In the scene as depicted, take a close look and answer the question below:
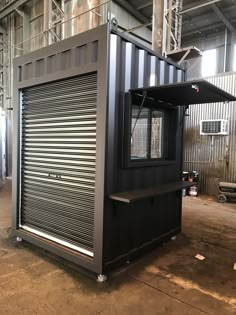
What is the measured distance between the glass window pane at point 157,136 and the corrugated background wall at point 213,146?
3693 millimetres

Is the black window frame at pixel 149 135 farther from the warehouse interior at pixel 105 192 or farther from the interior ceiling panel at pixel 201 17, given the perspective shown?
the interior ceiling panel at pixel 201 17

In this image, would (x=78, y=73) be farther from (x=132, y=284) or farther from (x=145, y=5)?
(x=145, y=5)

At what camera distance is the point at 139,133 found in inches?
128

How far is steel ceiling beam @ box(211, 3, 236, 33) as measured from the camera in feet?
25.7

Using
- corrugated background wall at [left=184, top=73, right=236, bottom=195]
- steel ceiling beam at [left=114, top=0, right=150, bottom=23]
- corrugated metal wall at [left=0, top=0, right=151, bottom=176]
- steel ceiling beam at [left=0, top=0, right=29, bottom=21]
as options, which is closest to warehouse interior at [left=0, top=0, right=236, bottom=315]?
corrugated background wall at [left=184, top=73, right=236, bottom=195]

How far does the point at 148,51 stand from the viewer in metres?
3.15

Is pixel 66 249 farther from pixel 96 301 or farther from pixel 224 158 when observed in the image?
pixel 224 158

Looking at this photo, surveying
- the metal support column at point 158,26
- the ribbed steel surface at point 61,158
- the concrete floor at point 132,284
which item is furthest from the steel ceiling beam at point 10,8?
the concrete floor at point 132,284

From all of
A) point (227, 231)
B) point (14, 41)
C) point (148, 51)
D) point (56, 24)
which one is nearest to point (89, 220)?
point (148, 51)

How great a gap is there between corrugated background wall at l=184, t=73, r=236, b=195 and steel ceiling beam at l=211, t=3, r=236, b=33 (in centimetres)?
257

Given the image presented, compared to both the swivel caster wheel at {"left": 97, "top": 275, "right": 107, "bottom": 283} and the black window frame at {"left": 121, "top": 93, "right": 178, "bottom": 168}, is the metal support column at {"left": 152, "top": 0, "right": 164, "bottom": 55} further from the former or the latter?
the swivel caster wheel at {"left": 97, "top": 275, "right": 107, "bottom": 283}

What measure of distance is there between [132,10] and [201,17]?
7.84ft

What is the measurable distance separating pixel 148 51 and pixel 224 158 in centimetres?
453

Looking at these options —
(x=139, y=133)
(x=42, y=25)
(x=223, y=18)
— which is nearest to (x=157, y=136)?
(x=139, y=133)
